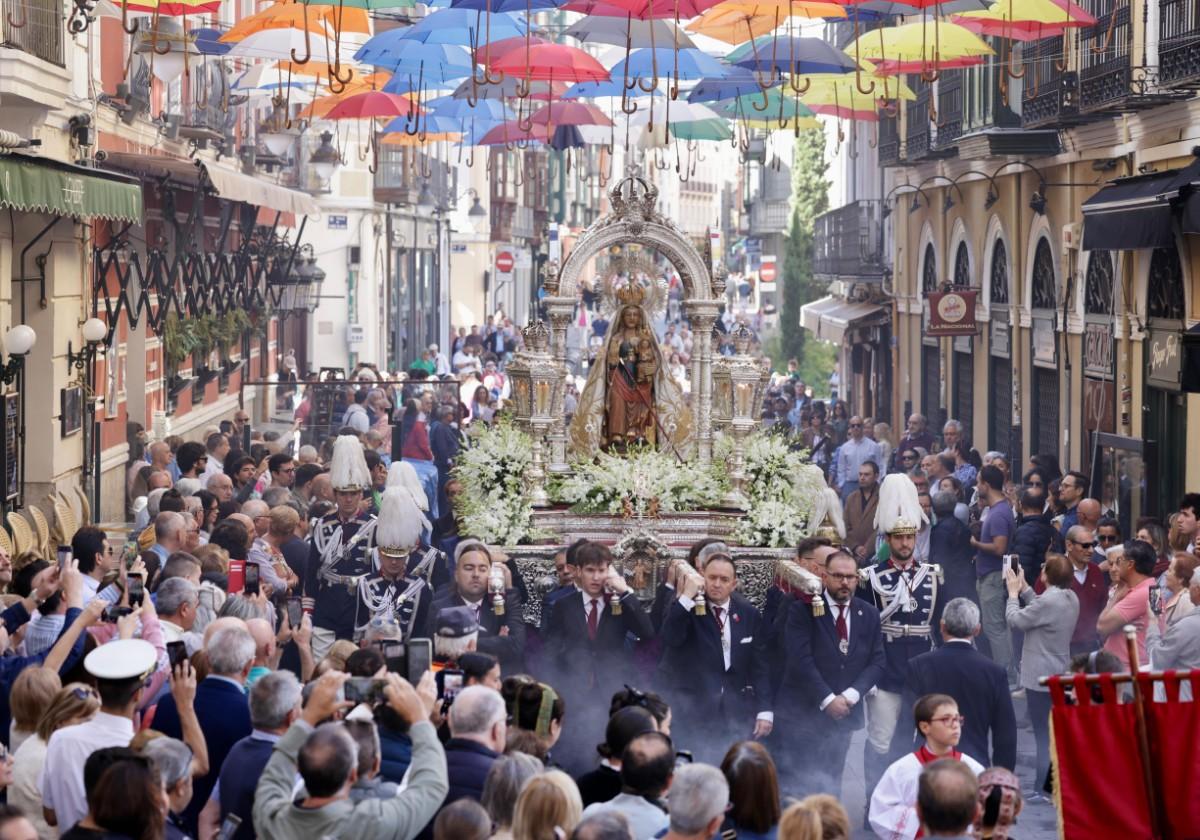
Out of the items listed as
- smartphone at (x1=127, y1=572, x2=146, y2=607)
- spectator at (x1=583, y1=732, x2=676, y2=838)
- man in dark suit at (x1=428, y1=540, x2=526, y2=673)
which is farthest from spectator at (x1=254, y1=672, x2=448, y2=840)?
man in dark suit at (x1=428, y1=540, x2=526, y2=673)

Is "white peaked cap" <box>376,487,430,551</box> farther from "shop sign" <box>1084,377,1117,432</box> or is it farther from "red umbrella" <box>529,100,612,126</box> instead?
"red umbrella" <box>529,100,612,126</box>

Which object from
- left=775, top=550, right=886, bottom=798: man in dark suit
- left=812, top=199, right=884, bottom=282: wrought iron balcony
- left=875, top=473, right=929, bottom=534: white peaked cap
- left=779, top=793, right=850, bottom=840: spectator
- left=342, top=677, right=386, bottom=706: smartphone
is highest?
left=812, top=199, right=884, bottom=282: wrought iron balcony

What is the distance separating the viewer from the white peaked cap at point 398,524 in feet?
38.4

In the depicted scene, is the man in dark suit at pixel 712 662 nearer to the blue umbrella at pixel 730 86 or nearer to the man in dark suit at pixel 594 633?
the man in dark suit at pixel 594 633

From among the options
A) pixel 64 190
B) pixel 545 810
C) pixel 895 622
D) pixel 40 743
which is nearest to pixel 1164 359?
pixel 895 622

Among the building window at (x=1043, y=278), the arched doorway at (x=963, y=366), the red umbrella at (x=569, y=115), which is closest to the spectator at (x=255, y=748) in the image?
the building window at (x=1043, y=278)

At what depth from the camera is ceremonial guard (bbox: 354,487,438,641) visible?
11234 millimetres

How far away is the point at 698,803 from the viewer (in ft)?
20.4

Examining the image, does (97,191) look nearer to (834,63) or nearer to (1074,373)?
(834,63)

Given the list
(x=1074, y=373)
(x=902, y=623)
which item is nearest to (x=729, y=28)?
(x=1074, y=373)

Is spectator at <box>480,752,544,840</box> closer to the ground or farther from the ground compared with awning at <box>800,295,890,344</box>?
closer to the ground

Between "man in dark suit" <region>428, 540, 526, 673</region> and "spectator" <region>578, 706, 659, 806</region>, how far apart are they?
3382 mm

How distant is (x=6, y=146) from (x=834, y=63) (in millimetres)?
7972

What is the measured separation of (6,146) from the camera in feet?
48.0
